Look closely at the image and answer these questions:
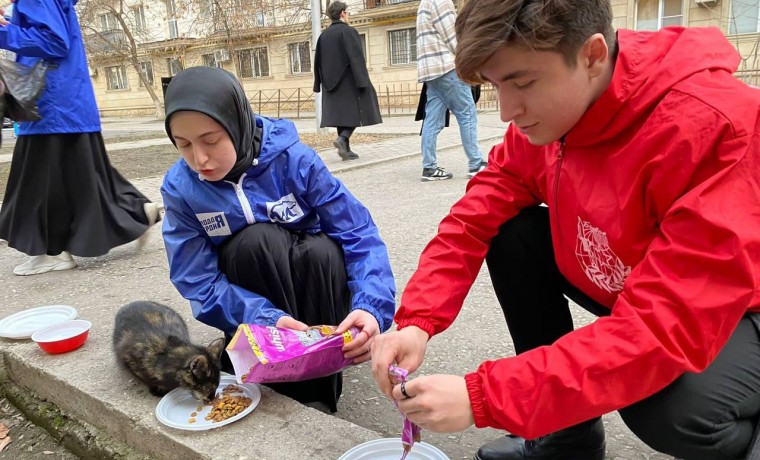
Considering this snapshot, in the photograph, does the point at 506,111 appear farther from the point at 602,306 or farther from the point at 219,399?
the point at 219,399

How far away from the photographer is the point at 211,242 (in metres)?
2.31

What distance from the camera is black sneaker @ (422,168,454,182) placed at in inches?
261

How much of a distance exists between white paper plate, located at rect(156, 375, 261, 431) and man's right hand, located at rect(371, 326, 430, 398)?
2.07 feet

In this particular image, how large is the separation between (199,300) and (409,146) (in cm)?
785

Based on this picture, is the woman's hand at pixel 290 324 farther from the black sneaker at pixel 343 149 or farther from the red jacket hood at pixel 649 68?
the black sneaker at pixel 343 149

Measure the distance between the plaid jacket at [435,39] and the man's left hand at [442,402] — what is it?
17.6 ft

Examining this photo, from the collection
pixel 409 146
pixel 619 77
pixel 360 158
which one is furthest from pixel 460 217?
pixel 409 146

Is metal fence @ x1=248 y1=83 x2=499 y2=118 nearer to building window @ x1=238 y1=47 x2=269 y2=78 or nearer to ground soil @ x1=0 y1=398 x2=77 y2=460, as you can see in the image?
building window @ x1=238 y1=47 x2=269 y2=78

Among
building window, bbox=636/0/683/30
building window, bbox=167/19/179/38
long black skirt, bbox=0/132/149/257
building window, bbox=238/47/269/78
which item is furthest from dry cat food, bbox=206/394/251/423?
building window, bbox=167/19/179/38

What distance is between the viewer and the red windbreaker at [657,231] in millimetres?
1137

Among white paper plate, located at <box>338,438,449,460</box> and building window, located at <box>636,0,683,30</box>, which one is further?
building window, located at <box>636,0,683,30</box>

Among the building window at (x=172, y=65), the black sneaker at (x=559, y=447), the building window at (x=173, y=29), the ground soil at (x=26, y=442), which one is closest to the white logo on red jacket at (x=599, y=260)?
the black sneaker at (x=559, y=447)

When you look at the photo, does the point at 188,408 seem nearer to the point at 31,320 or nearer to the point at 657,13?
the point at 31,320

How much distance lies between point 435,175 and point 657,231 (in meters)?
5.32
